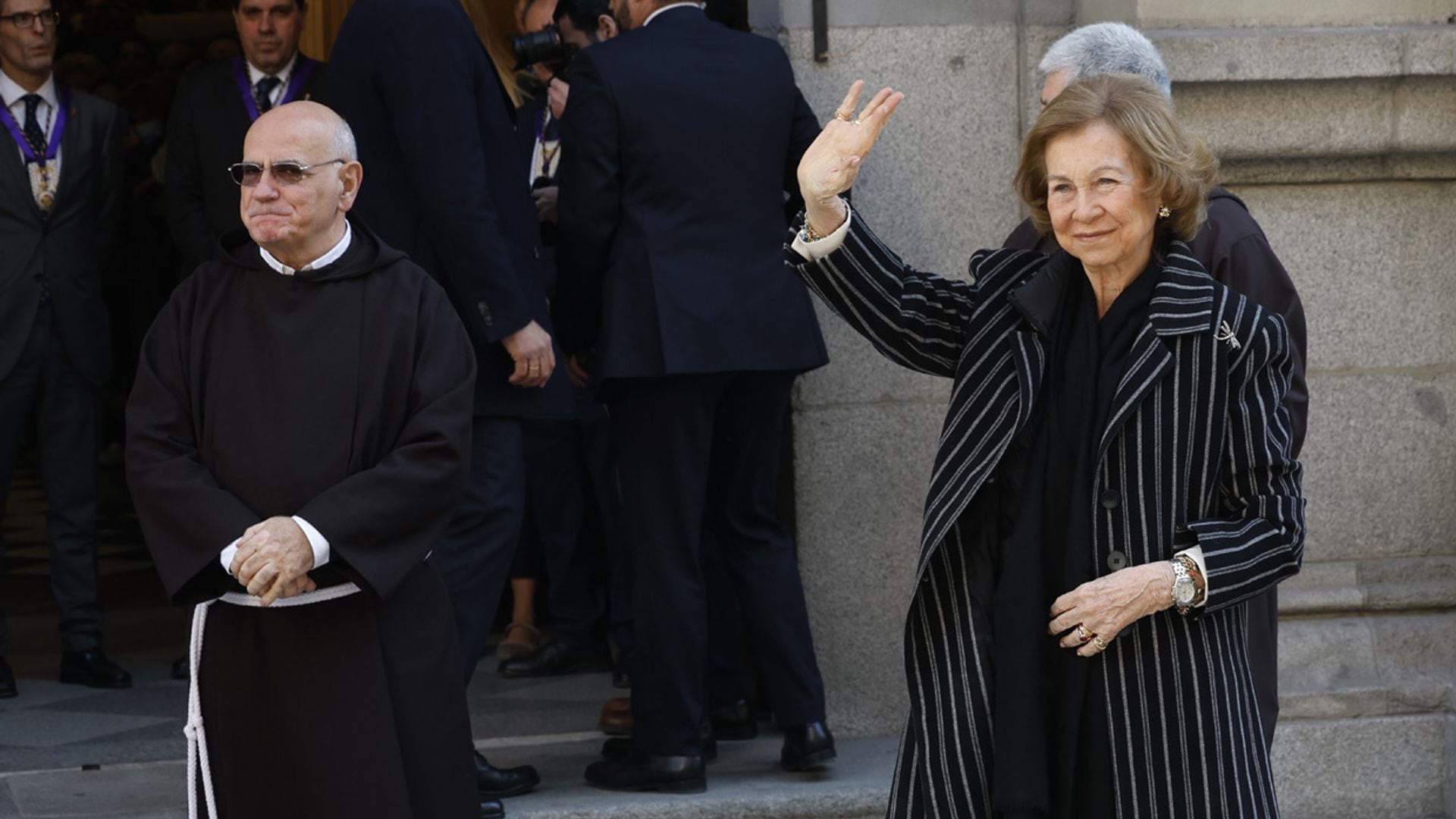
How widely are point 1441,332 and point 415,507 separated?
3342mm

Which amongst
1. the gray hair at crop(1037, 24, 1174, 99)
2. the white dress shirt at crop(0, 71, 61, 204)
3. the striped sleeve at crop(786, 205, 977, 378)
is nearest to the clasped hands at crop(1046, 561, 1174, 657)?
the striped sleeve at crop(786, 205, 977, 378)

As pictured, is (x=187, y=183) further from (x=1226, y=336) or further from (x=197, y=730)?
(x=1226, y=336)

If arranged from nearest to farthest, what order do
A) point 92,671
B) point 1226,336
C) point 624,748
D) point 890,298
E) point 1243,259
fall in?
point 1226,336 → point 890,298 → point 1243,259 → point 624,748 → point 92,671

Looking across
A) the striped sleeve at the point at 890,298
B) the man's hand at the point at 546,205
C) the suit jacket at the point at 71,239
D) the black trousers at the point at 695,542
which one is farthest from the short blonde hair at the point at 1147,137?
the suit jacket at the point at 71,239

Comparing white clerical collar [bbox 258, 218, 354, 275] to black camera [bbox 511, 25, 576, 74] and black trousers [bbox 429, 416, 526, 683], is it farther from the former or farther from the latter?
black camera [bbox 511, 25, 576, 74]

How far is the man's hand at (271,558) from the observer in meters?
3.83

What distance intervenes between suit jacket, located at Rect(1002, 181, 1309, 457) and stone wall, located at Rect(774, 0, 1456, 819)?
1509 mm

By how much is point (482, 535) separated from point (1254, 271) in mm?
2026

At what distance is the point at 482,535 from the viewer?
512cm

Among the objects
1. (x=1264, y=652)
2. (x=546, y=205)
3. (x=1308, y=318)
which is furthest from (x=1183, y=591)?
(x=546, y=205)

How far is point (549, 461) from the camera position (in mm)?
7008

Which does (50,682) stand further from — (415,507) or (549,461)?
(415,507)

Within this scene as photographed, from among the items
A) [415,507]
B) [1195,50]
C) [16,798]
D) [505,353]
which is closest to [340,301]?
[415,507]

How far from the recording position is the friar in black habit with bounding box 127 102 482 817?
3.97 meters
